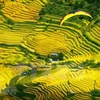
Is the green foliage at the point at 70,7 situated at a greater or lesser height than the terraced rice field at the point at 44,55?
greater

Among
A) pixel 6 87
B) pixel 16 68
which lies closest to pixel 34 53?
pixel 16 68

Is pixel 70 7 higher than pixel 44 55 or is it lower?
higher

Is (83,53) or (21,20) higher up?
(21,20)

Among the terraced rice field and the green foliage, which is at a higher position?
the green foliage

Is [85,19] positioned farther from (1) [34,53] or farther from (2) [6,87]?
(2) [6,87]

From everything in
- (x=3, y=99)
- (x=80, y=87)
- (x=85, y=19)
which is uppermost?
(x=85, y=19)

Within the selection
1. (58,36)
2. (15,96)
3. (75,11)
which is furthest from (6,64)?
(75,11)
